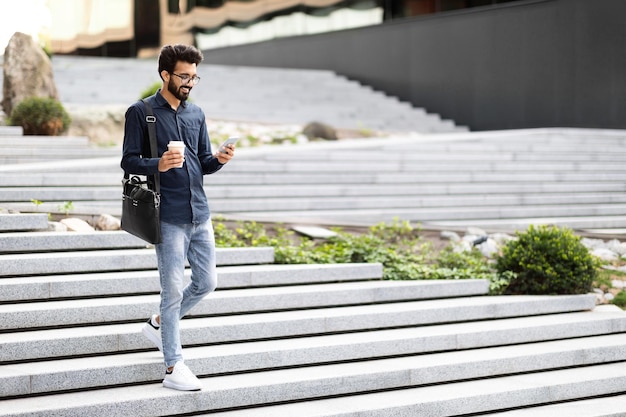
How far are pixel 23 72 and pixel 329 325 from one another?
33.4ft

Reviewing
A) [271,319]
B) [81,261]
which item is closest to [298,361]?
[271,319]

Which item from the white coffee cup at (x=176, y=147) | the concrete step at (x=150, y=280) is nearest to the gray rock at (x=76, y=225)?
the concrete step at (x=150, y=280)

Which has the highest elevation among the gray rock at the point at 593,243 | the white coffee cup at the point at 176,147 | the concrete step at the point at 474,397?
the white coffee cup at the point at 176,147

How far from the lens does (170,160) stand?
15.9 ft

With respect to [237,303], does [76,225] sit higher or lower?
higher

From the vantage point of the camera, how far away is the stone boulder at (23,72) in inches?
592

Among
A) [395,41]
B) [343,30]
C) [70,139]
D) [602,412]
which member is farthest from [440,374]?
[343,30]

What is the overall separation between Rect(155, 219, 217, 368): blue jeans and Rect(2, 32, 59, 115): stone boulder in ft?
34.9

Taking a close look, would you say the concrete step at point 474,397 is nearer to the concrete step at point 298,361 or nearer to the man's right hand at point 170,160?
Answer: the concrete step at point 298,361

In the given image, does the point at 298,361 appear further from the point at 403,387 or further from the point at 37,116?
the point at 37,116

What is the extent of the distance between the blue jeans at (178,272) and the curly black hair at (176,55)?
921mm

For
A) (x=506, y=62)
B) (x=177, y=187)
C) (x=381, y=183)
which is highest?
(x=506, y=62)

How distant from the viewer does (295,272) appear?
7480mm

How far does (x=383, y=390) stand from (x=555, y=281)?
2.69 m
